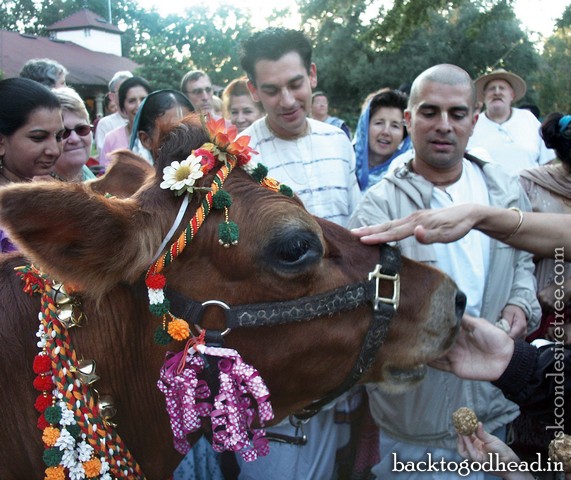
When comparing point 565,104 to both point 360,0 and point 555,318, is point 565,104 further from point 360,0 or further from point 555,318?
point 555,318

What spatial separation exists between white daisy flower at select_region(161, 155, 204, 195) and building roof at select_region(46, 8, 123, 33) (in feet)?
141

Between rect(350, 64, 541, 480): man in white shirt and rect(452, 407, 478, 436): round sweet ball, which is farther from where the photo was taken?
rect(350, 64, 541, 480): man in white shirt

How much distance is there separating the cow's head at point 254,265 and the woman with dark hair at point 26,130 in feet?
4.39

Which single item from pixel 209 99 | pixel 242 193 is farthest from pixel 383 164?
pixel 242 193

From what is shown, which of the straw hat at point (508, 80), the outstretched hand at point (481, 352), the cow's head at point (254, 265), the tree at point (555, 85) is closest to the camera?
the cow's head at point (254, 265)

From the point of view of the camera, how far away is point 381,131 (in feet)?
20.5

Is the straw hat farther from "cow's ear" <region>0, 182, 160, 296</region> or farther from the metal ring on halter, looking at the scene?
"cow's ear" <region>0, 182, 160, 296</region>

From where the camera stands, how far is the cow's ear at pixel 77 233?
5.64ft

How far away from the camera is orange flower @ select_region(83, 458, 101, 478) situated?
79.3 inches

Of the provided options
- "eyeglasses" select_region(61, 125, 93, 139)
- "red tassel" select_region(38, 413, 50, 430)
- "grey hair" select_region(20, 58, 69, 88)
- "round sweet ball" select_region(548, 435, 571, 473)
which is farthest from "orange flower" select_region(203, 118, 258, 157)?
"grey hair" select_region(20, 58, 69, 88)

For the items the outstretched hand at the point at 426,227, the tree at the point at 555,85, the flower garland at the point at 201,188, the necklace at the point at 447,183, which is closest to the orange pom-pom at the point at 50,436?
the flower garland at the point at 201,188

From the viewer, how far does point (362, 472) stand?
4.25 metres

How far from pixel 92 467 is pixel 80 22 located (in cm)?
4587

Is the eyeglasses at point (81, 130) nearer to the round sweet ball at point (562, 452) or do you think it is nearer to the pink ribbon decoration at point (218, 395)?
the pink ribbon decoration at point (218, 395)
